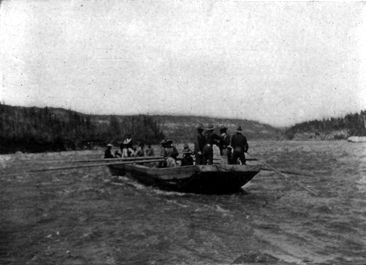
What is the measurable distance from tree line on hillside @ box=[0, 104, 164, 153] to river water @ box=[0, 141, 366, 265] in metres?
119

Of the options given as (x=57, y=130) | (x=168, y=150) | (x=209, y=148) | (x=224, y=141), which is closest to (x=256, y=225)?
(x=209, y=148)

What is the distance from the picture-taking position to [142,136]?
563 ft

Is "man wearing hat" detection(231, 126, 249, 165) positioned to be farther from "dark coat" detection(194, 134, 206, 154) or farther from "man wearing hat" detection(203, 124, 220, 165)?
"dark coat" detection(194, 134, 206, 154)

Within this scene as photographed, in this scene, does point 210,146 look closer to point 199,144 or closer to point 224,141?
point 199,144

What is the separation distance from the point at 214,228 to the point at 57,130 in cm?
14680

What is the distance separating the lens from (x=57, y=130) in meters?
149

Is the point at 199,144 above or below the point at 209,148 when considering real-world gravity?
above

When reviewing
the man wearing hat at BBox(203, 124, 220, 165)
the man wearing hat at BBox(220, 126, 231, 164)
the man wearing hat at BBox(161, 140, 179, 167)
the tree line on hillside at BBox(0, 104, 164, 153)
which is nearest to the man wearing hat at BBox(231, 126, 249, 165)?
the man wearing hat at BBox(203, 124, 220, 165)

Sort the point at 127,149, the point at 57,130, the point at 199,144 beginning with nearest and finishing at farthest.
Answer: the point at 199,144, the point at 127,149, the point at 57,130

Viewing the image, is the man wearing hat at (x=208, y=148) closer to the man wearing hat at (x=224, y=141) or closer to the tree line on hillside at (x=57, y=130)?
the man wearing hat at (x=224, y=141)

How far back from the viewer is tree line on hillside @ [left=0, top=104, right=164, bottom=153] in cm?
13075

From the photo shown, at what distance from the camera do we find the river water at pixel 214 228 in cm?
799

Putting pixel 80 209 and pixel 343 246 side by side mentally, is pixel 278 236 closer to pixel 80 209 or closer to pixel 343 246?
pixel 343 246

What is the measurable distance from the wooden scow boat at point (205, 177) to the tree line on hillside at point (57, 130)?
11724 centimetres
